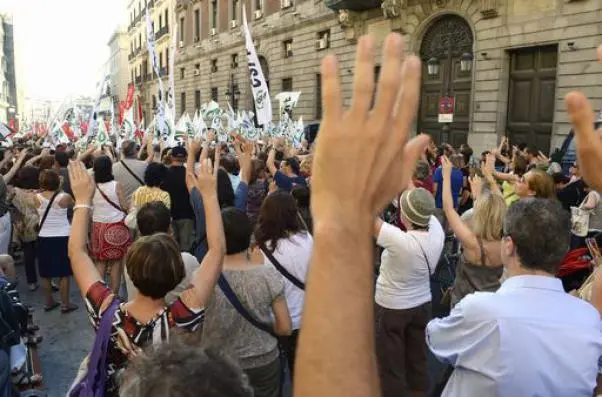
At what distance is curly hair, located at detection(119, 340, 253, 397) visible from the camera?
1127 mm

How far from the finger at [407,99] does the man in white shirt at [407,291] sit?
101 inches

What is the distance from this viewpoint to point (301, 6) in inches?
1001

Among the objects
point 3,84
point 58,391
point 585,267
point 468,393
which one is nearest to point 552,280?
point 468,393

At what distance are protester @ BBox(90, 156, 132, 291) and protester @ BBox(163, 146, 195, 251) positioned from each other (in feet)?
2.54

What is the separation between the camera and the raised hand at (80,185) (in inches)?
96.0

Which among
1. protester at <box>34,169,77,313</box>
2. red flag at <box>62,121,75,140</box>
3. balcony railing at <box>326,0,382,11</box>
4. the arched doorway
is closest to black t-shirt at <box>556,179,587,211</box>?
protester at <box>34,169,77,313</box>

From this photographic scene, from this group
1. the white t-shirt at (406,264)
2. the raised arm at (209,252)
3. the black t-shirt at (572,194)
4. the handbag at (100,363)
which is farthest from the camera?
the black t-shirt at (572,194)

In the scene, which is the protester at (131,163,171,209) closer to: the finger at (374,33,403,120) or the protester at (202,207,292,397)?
the protester at (202,207,292,397)

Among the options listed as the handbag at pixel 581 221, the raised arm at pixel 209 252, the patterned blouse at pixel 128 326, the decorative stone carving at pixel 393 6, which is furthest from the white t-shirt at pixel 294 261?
the decorative stone carving at pixel 393 6

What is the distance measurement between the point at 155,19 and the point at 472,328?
55.8 metres

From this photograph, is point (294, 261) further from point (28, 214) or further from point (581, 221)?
point (28, 214)

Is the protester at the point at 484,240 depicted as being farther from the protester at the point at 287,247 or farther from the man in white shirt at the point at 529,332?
the man in white shirt at the point at 529,332

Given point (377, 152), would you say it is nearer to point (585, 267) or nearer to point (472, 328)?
point (472, 328)

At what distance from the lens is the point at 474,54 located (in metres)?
16.3
